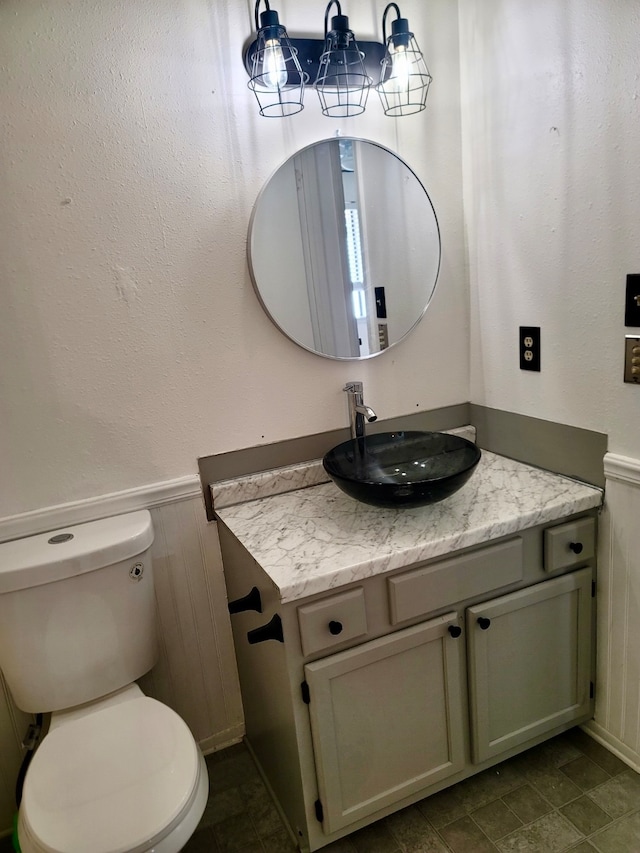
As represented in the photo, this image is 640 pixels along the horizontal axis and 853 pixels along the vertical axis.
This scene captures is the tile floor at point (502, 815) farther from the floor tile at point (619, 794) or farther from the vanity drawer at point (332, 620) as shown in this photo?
the vanity drawer at point (332, 620)

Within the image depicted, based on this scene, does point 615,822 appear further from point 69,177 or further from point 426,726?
point 69,177

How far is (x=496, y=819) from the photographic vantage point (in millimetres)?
1524

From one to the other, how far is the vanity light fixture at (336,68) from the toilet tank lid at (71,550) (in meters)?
1.16

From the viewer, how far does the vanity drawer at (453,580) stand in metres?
1.38

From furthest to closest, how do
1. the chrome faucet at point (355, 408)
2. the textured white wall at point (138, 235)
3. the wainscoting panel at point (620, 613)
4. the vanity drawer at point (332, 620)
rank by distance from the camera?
the chrome faucet at point (355, 408), the wainscoting panel at point (620, 613), the textured white wall at point (138, 235), the vanity drawer at point (332, 620)

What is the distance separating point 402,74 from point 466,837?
6.56ft

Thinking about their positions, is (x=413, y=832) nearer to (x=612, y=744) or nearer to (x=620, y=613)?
(x=612, y=744)

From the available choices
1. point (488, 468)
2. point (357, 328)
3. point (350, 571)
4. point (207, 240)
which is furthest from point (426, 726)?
point (207, 240)

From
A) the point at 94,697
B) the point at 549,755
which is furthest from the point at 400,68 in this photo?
the point at 549,755

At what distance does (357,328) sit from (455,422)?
497 millimetres

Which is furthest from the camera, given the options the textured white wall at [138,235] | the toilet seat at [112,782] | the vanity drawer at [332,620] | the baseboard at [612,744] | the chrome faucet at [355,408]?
the chrome faucet at [355,408]

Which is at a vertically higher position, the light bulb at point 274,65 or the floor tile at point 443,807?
the light bulb at point 274,65

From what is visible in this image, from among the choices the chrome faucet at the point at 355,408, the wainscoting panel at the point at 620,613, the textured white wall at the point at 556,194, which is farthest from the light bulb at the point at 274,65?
the wainscoting panel at the point at 620,613

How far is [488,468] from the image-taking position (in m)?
1.82
